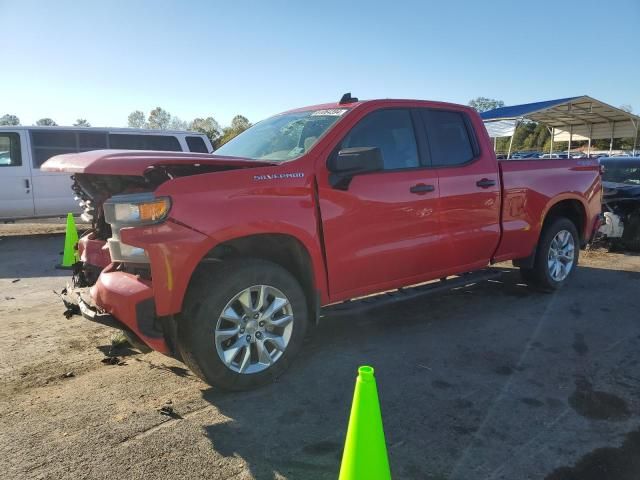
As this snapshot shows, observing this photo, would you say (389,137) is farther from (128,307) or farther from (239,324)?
(128,307)

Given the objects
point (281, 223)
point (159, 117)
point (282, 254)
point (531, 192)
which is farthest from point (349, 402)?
point (159, 117)

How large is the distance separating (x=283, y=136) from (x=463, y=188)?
5.71 feet

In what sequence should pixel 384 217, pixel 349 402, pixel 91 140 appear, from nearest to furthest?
pixel 349 402
pixel 384 217
pixel 91 140

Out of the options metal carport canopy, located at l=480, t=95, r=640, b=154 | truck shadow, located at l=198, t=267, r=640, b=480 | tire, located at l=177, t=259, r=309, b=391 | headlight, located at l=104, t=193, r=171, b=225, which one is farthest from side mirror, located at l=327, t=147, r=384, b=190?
metal carport canopy, located at l=480, t=95, r=640, b=154

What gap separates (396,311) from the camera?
5262 mm

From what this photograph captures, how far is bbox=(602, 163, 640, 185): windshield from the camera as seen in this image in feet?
29.9

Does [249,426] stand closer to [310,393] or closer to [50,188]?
[310,393]

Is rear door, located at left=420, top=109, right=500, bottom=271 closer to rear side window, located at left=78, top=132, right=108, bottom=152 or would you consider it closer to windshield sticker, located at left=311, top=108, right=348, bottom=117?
windshield sticker, located at left=311, top=108, right=348, bottom=117

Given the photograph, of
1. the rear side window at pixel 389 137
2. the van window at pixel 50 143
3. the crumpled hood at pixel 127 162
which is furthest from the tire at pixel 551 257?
the van window at pixel 50 143

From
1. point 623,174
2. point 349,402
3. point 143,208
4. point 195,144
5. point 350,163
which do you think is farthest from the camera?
point 195,144

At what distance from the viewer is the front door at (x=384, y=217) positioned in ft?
12.5

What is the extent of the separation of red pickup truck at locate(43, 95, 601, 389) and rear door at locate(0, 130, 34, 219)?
7145mm

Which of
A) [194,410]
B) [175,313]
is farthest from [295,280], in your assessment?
[194,410]

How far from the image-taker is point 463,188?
4.68 meters
